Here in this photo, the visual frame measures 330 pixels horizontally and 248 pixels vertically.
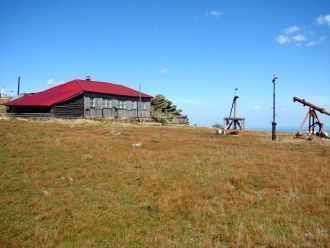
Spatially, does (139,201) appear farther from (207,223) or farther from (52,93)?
(52,93)

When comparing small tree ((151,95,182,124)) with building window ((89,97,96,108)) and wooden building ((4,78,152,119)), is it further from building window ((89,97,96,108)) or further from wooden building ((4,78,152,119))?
building window ((89,97,96,108))

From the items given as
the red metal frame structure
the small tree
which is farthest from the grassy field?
the small tree

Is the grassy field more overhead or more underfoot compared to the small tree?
more underfoot

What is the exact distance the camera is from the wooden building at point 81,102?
56.1m

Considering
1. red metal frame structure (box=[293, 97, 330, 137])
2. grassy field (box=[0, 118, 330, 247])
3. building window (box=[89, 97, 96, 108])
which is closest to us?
grassy field (box=[0, 118, 330, 247])

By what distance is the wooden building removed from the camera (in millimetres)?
56094

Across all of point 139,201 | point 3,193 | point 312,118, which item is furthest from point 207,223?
point 312,118

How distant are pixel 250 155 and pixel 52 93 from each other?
4684 centimetres

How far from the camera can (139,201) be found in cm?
1216

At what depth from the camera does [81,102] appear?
192ft

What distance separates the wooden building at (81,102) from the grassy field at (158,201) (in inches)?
1467

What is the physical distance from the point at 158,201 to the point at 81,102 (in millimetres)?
48808

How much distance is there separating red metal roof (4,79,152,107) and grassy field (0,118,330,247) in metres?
38.0

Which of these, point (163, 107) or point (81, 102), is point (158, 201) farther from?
point (163, 107)
